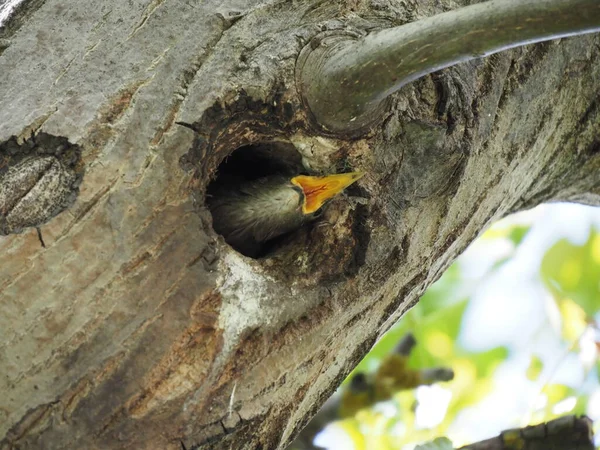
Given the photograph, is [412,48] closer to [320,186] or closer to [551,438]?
[320,186]

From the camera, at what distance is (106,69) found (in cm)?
149

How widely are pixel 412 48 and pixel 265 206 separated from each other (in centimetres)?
123

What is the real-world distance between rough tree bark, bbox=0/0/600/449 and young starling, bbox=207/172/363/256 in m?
0.10

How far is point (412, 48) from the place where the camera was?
4.40ft

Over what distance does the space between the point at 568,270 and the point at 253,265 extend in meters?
2.04

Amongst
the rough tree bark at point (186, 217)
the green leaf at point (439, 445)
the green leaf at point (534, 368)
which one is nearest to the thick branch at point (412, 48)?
the rough tree bark at point (186, 217)

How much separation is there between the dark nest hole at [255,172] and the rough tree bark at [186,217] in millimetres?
190

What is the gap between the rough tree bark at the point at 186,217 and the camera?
137 centimetres

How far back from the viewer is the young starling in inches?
74.3

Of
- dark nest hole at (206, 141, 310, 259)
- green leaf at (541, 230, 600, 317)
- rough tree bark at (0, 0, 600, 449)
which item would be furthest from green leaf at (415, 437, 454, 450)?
green leaf at (541, 230, 600, 317)

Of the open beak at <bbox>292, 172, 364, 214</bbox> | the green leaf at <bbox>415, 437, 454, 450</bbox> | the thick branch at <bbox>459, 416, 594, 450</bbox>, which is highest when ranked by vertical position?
the open beak at <bbox>292, 172, 364, 214</bbox>

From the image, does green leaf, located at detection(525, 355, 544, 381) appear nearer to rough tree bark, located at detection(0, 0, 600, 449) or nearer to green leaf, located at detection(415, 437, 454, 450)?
green leaf, located at detection(415, 437, 454, 450)

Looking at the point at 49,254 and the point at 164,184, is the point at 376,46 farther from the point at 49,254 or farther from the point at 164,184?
the point at 49,254

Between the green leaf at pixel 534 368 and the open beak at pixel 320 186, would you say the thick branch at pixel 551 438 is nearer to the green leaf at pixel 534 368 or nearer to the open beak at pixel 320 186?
the open beak at pixel 320 186
